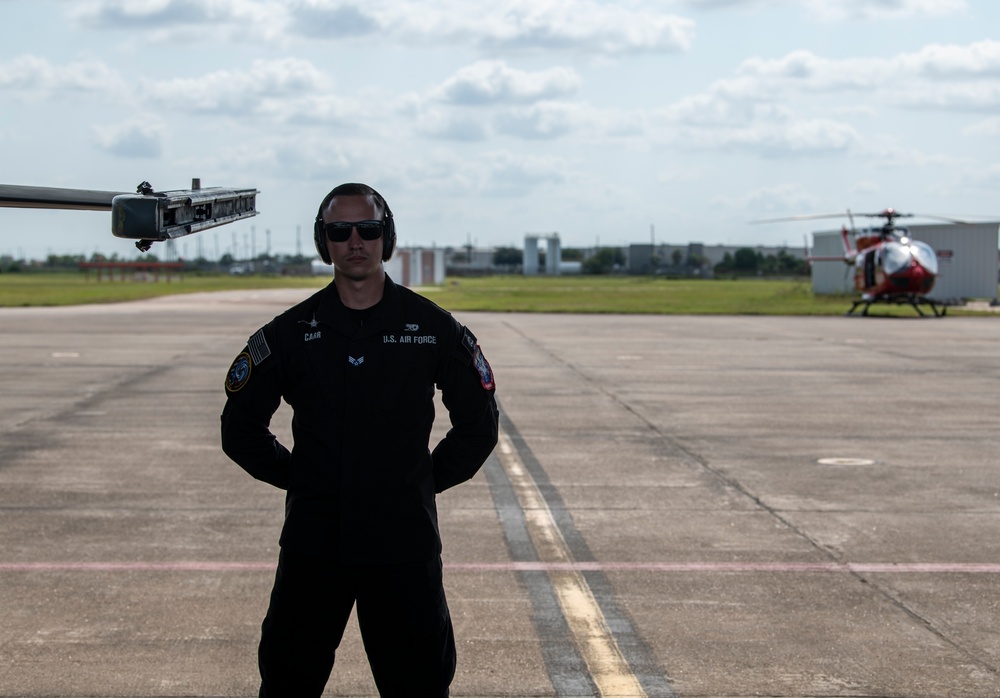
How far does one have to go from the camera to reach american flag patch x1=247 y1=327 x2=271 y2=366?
396 centimetres

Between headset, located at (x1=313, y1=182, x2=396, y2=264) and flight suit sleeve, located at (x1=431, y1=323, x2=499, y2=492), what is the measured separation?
0.36 meters

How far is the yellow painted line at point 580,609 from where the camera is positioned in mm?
5637

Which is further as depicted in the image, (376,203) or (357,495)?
(376,203)

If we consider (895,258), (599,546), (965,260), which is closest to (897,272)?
(895,258)

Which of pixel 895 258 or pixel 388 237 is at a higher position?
pixel 388 237

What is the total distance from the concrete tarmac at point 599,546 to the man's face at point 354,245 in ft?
7.51

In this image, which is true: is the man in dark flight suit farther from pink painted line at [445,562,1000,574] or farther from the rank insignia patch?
pink painted line at [445,562,1000,574]

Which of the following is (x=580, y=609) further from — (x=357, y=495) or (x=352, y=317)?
(x=352, y=317)

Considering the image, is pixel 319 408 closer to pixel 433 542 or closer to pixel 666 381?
pixel 433 542

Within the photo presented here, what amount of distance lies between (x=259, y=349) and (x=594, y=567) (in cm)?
424

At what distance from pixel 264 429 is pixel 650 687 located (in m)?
2.31

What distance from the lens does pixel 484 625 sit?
6484mm

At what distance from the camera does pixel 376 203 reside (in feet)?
13.2

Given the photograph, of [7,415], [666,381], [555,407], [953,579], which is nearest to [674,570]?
[953,579]
